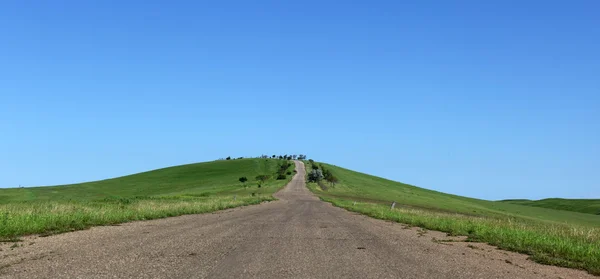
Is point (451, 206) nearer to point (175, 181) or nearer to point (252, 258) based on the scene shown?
point (252, 258)

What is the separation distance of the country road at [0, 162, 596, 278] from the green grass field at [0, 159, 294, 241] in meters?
3.42

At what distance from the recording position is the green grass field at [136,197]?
21109mm

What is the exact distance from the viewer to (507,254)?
15.9 m

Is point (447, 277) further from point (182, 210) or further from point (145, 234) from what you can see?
point (182, 210)

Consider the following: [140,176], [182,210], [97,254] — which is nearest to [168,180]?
[140,176]

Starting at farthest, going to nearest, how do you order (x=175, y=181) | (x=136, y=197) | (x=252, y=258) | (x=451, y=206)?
(x=175, y=181)
(x=451, y=206)
(x=136, y=197)
(x=252, y=258)

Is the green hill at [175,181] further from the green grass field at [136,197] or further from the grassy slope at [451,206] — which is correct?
the grassy slope at [451,206]

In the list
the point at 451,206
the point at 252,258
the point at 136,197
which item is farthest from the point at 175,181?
the point at 252,258

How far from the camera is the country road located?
35.7 ft

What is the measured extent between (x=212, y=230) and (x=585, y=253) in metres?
13.7

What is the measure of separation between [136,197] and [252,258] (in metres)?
58.6

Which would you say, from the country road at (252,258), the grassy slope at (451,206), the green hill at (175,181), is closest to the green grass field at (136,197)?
the green hill at (175,181)

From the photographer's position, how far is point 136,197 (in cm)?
6756

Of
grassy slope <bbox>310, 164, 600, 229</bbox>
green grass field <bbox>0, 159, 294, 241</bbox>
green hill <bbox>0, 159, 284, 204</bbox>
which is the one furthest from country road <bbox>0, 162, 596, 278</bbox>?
green hill <bbox>0, 159, 284, 204</bbox>
